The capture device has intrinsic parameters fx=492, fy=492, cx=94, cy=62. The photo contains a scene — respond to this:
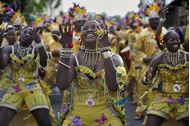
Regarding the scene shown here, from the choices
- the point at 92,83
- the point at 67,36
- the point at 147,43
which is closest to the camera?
the point at 67,36

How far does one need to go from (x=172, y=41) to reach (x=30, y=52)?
1685mm

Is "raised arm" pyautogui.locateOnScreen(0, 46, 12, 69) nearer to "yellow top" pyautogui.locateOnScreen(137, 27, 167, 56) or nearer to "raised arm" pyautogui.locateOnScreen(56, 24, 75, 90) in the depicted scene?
Answer: "raised arm" pyautogui.locateOnScreen(56, 24, 75, 90)

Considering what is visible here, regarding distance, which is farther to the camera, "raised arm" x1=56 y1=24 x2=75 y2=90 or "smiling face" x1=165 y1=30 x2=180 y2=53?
"smiling face" x1=165 y1=30 x2=180 y2=53

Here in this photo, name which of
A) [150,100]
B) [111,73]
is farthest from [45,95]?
[111,73]

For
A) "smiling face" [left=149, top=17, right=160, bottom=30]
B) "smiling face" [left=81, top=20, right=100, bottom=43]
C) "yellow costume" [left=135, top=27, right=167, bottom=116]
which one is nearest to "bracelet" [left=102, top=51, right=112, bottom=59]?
"smiling face" [left=81, top=20, right=100, bottom=43]

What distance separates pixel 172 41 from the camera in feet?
18.1

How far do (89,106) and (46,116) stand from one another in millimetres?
1164

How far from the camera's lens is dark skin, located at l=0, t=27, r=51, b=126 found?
5.55 m

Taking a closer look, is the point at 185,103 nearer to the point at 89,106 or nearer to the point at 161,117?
the point at 161,117

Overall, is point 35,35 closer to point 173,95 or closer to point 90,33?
point 90,33

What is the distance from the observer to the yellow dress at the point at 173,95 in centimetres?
538

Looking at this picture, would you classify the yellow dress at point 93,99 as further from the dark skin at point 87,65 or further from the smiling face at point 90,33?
the smiling face at point 90,33

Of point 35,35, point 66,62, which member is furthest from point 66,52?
point 35,35

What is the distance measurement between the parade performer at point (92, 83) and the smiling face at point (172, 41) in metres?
0.99
